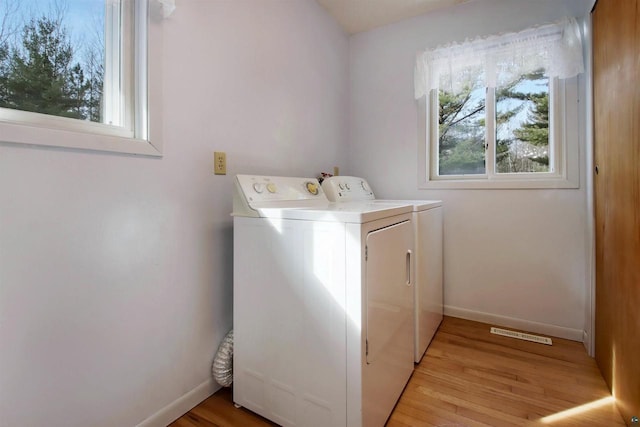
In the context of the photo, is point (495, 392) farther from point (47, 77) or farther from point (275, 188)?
point (47, 77)

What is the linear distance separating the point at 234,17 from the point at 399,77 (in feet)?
4.79

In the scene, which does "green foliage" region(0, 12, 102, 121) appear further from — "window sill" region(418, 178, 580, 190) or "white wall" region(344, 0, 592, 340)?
"window sill" region(418, 178, 580, 190)

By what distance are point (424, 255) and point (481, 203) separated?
83 centimetres

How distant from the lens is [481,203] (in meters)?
2.24

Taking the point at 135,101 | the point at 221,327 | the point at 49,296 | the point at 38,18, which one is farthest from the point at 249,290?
the point at 38,18

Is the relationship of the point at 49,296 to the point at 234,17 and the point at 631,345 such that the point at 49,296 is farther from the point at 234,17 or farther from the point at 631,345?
the point at 631,345

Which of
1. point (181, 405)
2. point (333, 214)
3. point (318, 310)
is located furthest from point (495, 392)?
point (181, 405)

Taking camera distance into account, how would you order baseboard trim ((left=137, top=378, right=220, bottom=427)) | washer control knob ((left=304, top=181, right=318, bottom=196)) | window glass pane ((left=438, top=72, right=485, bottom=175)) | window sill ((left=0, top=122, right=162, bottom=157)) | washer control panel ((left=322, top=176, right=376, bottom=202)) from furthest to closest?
window glass pane ((left=438, top=72, right=485, bottom=175)), washer control panel ((left=322, top=176, right=376, bottom=202)), washer control knob ((left=304, top=181, right=318, bottom=196)), baseboard trim ((left=137, top=378, right=220, bottom=427)), window sill ((left=0, top=122, right=162, bottom=157))

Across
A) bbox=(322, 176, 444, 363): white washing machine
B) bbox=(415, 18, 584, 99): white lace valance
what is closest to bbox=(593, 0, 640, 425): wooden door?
bbox=(415, 18, 584, 99): white lace valance

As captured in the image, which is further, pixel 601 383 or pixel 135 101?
pixel 601 383

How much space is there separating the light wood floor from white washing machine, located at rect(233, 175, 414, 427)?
0.36 feet

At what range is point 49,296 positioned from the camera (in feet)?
3.14

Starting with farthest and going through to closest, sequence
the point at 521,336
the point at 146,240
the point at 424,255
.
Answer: the point at 521,336 < the point at 424,255 < the point at 146,240

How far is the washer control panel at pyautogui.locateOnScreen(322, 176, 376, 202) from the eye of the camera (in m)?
2.06
